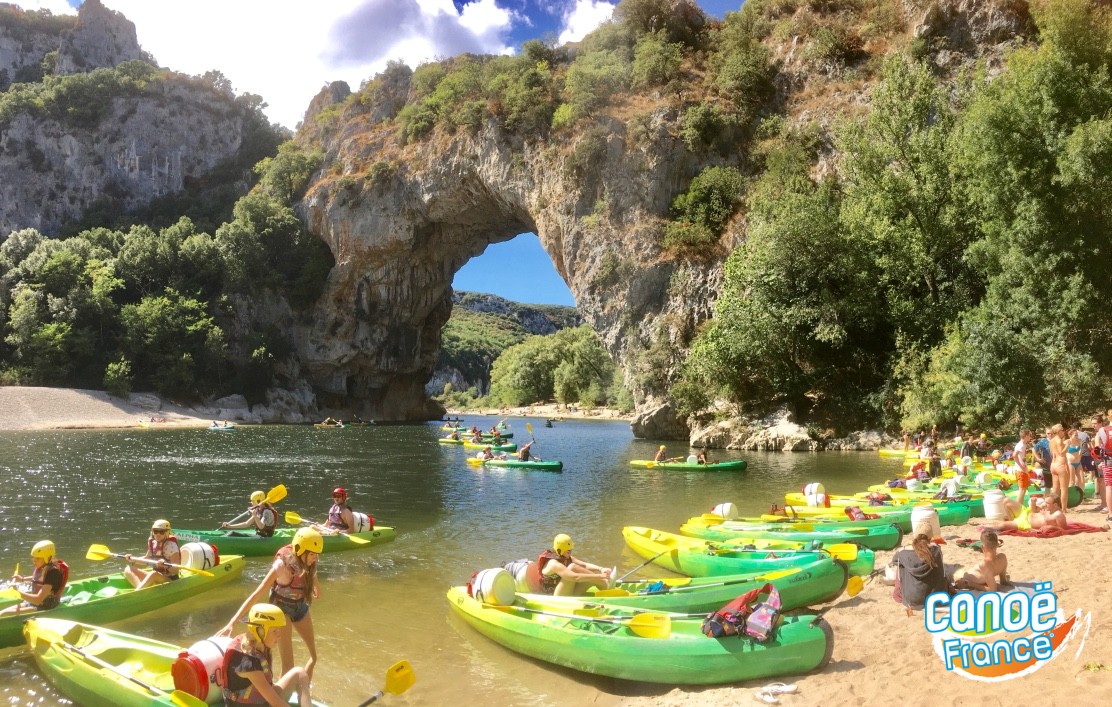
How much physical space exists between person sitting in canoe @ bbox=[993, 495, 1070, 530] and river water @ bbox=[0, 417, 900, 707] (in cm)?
577

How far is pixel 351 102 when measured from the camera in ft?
189

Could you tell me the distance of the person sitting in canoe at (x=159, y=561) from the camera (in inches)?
371

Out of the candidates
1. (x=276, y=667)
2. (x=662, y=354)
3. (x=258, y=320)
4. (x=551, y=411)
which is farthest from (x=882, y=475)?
(x=551, y=411)

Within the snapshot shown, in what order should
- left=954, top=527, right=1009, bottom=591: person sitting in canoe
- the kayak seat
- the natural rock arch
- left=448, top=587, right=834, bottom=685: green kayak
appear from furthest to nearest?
the natural rock arch, the kayak seat, left=954, top=527, right=1009, bottom=591: person sitting in canoe, left=448, top=587, right=834, bottom=685: green kayak

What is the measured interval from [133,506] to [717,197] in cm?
3006

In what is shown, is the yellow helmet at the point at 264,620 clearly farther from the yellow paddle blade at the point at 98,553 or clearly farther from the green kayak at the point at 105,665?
the yellow paddle blade at the point at 98,553

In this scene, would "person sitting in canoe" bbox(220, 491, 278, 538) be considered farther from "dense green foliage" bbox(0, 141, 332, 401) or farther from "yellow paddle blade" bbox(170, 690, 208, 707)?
"dense green foliage" bbox(0, 141, 332, 401)

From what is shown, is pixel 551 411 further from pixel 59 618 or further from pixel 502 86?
pixel 59 618

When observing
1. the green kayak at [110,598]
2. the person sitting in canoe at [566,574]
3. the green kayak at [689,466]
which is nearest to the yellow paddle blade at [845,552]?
the person sitting in canoe at [566,574]

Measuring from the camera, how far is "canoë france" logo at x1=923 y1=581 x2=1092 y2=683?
5688 millimetres

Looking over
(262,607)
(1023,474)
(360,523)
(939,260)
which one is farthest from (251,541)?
(939,260)

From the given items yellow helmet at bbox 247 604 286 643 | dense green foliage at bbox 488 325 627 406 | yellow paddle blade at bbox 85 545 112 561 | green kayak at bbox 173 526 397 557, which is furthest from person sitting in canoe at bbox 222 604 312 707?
dense green foliage at bbox 488 325 627 406

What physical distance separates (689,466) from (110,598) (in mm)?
18510

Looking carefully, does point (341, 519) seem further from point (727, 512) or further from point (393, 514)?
point (727, 512)
